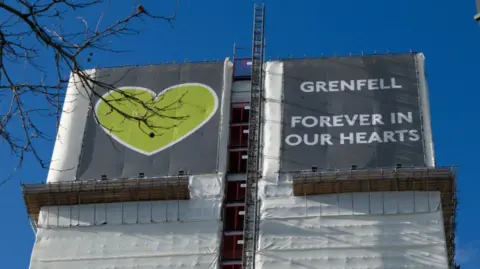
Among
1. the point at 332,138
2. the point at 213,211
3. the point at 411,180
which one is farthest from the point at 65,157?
the point at 411,180

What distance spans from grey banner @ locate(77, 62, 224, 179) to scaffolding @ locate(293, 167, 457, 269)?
5.54 metres

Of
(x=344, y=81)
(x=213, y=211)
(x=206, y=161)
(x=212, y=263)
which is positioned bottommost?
(x=212, y=263)

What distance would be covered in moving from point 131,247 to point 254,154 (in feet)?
27.6

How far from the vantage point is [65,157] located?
158ft

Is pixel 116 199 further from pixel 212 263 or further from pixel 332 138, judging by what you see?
pixel 332 138

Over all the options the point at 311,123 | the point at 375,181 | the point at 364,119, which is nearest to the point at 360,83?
the point at 364,119

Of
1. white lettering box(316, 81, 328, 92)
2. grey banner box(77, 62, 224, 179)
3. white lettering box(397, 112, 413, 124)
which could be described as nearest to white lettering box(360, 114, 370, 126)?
white lettering box(397, 112, 413, 124)

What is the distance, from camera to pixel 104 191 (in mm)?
45750

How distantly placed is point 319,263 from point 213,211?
20.9 feet

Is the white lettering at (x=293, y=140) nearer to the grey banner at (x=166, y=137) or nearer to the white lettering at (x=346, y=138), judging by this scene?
the white lettering at (x=346, y=138)

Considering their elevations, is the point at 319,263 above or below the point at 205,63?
below

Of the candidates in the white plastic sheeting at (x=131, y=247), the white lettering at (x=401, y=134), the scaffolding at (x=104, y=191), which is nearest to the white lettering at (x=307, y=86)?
the white lettering at (x=401, y=134)

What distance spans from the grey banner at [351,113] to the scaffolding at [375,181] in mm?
952

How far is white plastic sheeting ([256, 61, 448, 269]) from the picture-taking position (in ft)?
135
